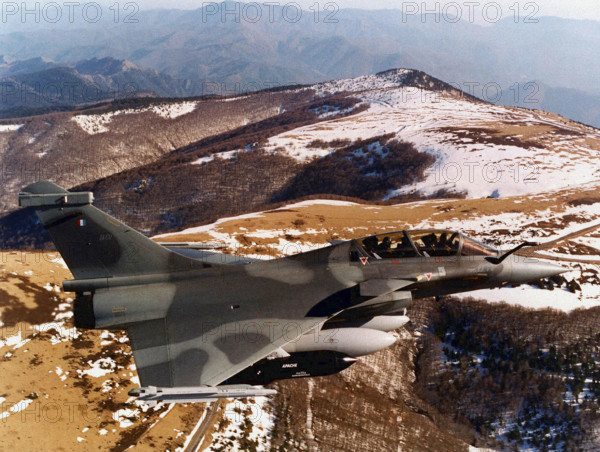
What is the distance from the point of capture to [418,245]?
13.1 metres

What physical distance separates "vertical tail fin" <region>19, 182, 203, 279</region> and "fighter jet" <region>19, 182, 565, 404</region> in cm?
3

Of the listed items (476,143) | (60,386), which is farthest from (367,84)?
(60,386)

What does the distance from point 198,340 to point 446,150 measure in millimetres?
68744

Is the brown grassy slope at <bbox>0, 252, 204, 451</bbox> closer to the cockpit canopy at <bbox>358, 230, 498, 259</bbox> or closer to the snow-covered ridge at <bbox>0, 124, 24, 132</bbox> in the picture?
the cockpit canopy at <bbox>358, 230, 498, 259</bbox>

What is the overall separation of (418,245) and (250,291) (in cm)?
637

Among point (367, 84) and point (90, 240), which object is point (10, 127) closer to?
point (367, 84)

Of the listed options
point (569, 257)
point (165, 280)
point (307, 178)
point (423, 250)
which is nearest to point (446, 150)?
point (307, 178)

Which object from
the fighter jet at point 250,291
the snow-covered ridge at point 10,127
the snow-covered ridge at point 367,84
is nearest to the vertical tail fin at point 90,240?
the fighter jet at point 250,291

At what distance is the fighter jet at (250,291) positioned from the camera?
11141 millimetres

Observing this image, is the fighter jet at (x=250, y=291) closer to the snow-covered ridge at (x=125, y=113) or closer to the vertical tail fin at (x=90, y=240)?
the vertical tail fin at (x=90, y=240)

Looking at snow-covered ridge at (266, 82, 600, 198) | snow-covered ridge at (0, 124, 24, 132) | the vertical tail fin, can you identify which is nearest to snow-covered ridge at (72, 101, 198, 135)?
snow-covered ridge at (0, 124, 24, 132)

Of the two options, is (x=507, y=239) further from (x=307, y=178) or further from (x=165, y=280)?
(x=307, y=178)

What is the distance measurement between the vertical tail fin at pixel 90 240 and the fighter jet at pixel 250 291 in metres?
0.03

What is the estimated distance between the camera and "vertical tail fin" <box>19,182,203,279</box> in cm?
1153
